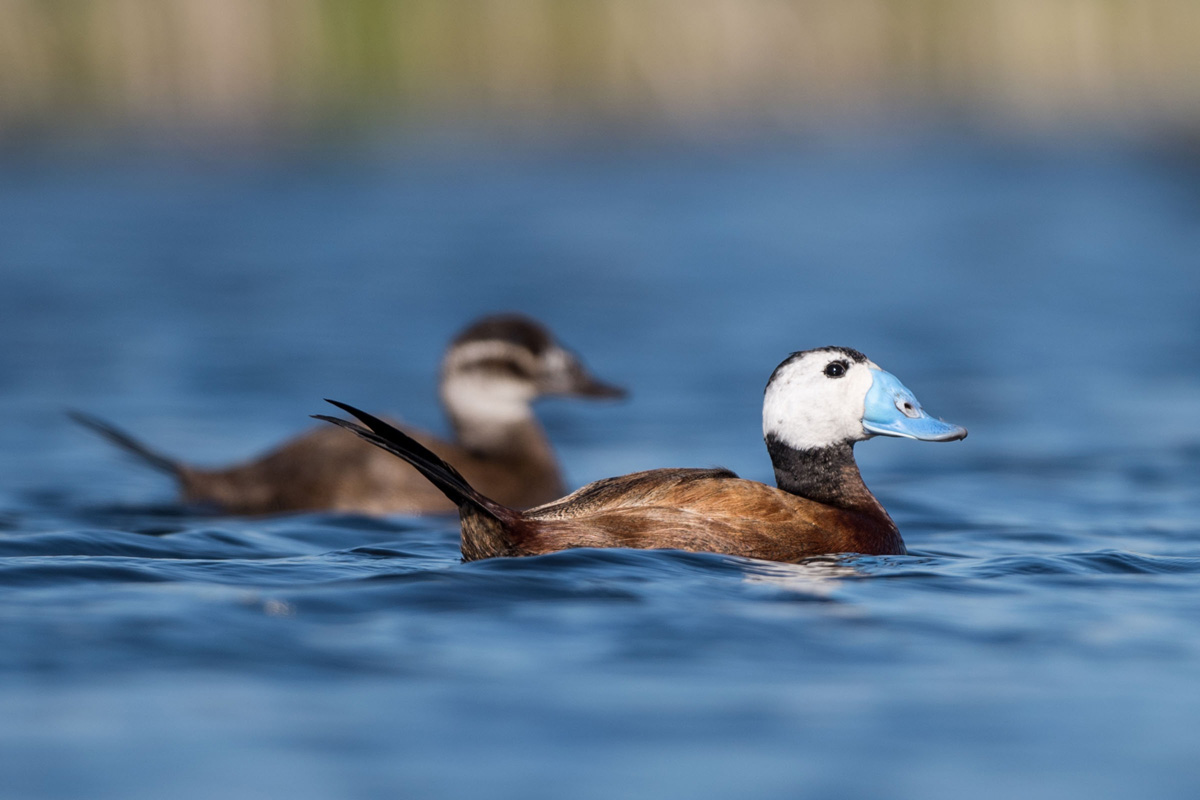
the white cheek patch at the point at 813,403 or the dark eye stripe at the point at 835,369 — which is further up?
the dark eye stripe at the point at 835,369

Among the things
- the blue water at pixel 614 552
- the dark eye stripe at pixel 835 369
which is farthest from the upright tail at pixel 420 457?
the dark eye stripe at pixel 835 369

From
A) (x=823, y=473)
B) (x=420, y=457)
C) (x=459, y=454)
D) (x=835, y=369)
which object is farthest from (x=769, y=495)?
(x=459, y=454)

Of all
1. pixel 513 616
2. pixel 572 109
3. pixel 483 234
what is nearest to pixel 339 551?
pixel 513 616

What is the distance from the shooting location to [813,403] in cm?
590

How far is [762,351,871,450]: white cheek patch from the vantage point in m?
5.89

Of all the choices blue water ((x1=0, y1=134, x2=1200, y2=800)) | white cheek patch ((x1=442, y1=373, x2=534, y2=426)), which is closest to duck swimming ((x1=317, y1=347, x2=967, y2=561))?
blue water ((x1=0, y1=134, x2=1200, y2=800))

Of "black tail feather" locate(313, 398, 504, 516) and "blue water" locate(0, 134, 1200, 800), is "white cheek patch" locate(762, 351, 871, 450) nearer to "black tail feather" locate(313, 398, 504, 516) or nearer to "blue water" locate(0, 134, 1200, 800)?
"blue water" locate(0, 134, 1200, 800)

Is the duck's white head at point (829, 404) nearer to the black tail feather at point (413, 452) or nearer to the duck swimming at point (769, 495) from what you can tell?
the duck swimming at point (769, 495)

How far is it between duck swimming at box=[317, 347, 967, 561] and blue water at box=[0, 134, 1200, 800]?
0.10m

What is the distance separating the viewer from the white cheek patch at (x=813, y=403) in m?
5.89

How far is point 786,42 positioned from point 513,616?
31.4 m

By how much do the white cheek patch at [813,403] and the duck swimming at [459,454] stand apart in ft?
7.13

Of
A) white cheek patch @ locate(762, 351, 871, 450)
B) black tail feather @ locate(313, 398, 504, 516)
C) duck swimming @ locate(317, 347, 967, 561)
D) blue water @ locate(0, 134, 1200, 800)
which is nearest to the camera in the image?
blue water @ locate(0, 134, 1200, 800)

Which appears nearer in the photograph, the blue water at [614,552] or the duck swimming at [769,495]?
the blue water at [614,552]
